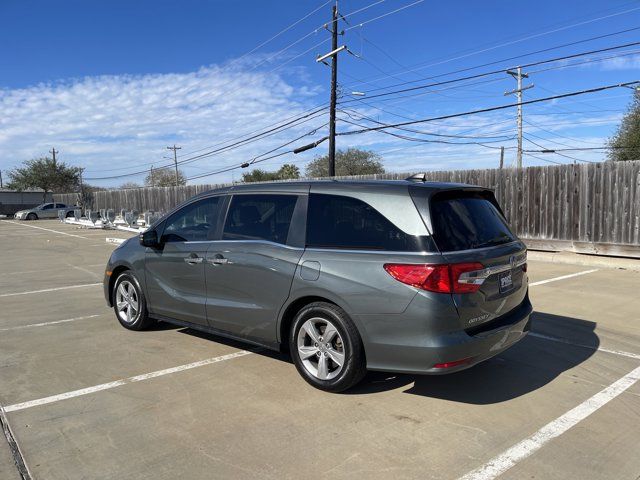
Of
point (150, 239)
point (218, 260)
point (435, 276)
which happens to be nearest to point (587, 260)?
point (435, 276)

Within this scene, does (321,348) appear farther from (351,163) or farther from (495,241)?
(351,163)

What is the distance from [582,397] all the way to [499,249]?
1389mm

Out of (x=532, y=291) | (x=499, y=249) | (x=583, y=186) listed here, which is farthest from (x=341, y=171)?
(x=499, y=249)

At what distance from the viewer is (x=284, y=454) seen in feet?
10.6

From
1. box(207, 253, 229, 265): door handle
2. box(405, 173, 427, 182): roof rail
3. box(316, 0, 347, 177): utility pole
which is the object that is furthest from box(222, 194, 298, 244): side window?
box(316, 0, 347, 177): utility pole

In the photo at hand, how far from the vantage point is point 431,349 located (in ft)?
11.8

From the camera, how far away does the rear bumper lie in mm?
3588

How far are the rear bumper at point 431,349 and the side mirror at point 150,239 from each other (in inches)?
113

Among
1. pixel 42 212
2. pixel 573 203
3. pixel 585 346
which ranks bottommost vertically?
pixel 585 346

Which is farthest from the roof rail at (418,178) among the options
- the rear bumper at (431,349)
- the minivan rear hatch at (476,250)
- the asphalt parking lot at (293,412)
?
the asphalt parking lot at (293,412)

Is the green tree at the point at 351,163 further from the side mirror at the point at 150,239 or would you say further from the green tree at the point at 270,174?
the side mirror at the point at 150,239

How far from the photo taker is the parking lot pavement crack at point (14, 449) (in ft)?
9.99

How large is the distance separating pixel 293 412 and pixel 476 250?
6.08 ft

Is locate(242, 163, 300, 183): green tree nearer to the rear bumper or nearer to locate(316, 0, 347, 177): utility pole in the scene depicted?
locate(316, 0, 347, 177): utility pole
